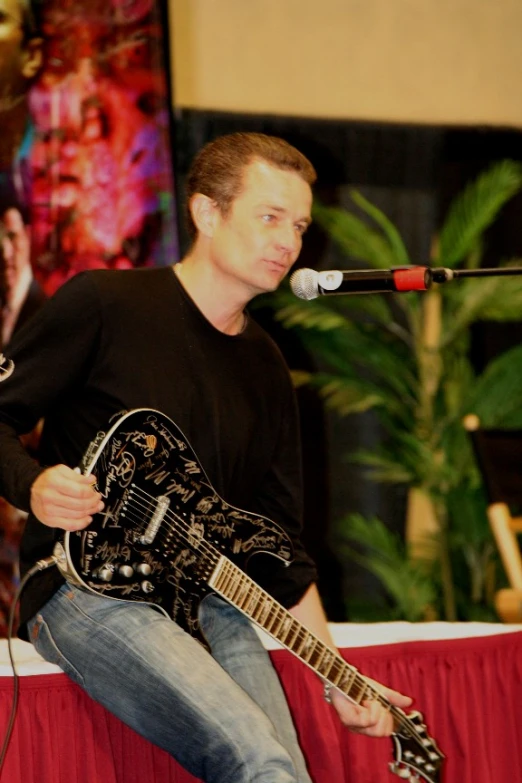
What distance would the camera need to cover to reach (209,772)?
204 cm

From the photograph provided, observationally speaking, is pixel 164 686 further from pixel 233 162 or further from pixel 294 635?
pixel 233 162

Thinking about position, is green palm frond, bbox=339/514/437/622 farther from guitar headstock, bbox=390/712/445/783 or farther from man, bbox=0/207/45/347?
guitar headstock, bbox=390/712/445/783

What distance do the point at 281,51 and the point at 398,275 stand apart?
3.51 meters

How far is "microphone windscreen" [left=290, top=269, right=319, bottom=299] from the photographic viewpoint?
2066 millimetres

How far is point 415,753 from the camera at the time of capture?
243 cm

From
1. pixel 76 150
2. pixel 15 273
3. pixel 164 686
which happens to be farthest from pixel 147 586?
pixel 76 150

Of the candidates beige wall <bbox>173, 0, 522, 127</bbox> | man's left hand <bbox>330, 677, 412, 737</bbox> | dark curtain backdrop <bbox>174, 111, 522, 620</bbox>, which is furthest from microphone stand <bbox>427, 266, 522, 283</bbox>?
beige wall <bbox>173, 0, 522, 127</bbox>

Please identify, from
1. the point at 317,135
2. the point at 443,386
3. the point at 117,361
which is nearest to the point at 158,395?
Answer: the point at 117,361

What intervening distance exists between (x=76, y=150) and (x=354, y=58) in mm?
1773

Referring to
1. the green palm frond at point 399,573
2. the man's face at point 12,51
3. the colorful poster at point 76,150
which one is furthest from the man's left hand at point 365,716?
the man's face at point 12,51

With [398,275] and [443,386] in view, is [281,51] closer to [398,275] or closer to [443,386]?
[443,386]

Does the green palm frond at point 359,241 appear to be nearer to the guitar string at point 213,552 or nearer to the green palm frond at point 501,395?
the green palm frond at point 501,395

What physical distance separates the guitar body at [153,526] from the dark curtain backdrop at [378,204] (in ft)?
9.17

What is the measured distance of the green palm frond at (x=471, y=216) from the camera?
15.1 ft
